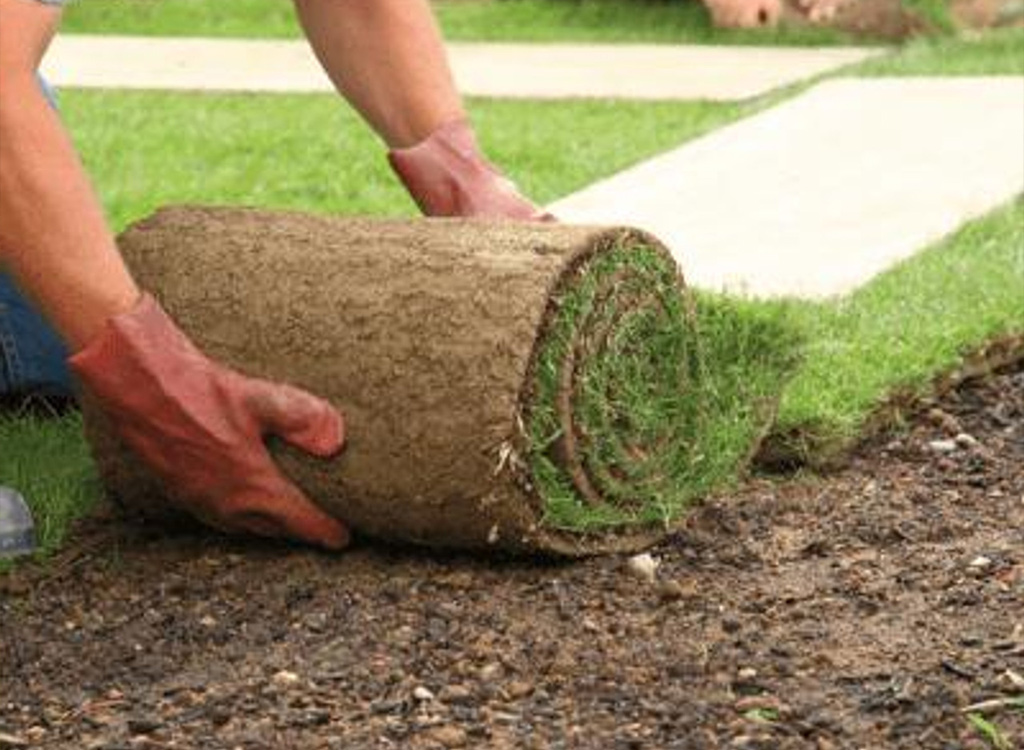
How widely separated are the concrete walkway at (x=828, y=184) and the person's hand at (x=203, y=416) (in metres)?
1.62

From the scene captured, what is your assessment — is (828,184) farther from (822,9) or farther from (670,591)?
(670,591)

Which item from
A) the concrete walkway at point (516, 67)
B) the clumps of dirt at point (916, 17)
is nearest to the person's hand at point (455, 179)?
the concrete walkway at point (516, 67)

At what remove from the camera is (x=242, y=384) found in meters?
4.05

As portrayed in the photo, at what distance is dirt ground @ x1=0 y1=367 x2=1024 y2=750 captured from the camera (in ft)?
11.5

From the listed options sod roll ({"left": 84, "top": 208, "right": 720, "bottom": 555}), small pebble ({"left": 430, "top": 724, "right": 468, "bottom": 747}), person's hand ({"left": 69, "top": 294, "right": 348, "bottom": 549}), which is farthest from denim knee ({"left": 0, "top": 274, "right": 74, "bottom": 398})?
small pebble ({"left": 430, "top": 724, "right": 468, "bottom": 747})

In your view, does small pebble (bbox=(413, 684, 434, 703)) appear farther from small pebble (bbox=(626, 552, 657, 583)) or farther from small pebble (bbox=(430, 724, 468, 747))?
small pebble (bbox=(626, 552, 657, 583))

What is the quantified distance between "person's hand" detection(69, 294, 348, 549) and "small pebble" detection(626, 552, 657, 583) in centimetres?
42

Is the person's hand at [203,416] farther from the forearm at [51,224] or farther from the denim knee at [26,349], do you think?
the denim knee at [26,349]

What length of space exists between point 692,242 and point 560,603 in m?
2.14

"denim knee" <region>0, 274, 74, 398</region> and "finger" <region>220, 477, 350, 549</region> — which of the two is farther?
"denim knee" <region>0, 274, 74, 398</region>

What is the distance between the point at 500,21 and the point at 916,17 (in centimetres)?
134

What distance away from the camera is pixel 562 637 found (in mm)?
3828

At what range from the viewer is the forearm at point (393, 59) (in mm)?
4738

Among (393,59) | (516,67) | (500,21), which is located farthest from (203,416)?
(500,21)
